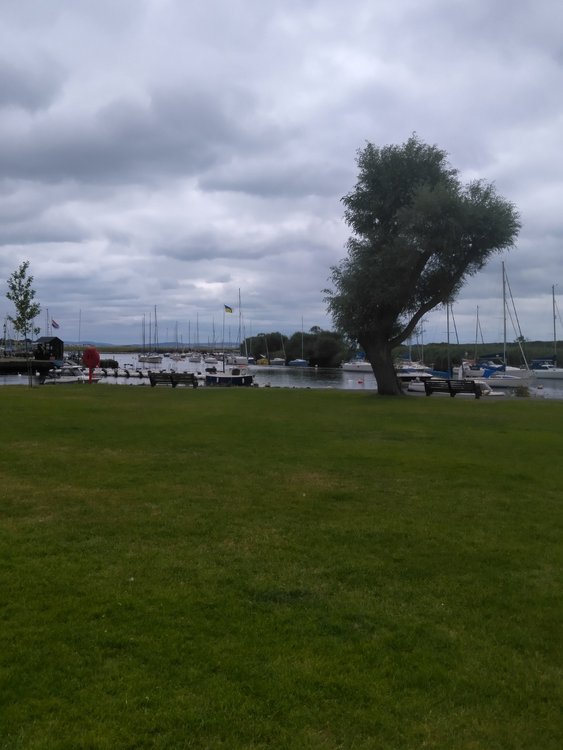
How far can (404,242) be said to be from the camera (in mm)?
27344

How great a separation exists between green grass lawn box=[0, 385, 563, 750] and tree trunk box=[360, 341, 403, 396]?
769 inches

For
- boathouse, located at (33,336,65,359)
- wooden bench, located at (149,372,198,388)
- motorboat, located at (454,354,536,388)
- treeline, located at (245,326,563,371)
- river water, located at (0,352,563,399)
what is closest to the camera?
wooden bench, located at (149,372,198,388)

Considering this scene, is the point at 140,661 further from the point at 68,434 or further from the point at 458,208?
the point at 458,208

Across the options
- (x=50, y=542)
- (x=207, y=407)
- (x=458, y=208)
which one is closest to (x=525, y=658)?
(x=50, y=542)

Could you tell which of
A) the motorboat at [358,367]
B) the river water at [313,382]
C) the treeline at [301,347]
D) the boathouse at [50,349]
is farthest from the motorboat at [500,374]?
Result: the boathouse at [50,349]

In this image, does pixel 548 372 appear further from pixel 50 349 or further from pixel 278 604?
pixel 278 604

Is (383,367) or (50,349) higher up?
(50,349)

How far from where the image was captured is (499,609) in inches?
194

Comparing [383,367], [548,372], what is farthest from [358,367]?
[383,367]

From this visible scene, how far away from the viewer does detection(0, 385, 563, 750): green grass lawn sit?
3.46 m

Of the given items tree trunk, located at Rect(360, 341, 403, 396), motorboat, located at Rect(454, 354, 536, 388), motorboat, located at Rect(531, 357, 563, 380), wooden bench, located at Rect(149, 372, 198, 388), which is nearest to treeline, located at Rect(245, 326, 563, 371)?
motorboat, located at Rect(531, 357, 563, 380)

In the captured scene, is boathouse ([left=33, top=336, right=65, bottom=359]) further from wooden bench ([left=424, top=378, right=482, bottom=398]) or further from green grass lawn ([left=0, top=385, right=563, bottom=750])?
green grass lawn ([left=0, top=385, right=563, bottom=750])

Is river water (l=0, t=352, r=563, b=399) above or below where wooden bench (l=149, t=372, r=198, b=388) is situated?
below

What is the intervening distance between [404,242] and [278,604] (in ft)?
79.3
